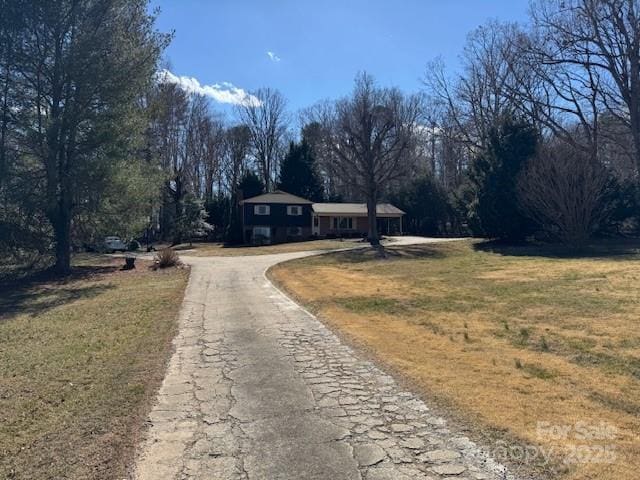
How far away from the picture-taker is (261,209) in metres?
47.7

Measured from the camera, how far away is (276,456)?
12.4ft

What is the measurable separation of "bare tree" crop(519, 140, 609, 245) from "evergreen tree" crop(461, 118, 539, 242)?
2.69 m

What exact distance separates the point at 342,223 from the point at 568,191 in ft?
86.5

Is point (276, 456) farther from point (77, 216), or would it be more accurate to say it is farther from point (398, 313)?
point (77, 216)

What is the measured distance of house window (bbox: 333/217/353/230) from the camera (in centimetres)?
4862

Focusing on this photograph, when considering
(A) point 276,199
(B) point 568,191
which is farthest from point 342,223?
(B) point 568,191

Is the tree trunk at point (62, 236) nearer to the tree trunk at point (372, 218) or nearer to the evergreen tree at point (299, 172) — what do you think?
the tree trunk at point (372, 218)

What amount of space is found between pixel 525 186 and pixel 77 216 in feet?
75.8

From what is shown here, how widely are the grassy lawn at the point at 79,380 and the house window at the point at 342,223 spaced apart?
35.5 meters

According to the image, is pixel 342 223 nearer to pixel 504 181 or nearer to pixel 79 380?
pixel 504 181

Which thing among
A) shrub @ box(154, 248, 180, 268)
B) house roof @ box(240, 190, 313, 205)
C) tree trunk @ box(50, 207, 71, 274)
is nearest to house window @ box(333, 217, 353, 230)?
house roof @ box(240, 190, 313, 205)

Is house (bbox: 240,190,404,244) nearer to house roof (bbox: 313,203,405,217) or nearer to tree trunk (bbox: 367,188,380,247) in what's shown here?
house roof (bbox: 313,203,405,217)

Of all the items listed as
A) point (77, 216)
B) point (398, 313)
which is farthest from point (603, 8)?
point (77, 216)

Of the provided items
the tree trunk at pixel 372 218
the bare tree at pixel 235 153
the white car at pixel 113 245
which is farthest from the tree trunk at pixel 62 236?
the bare tree at pixel 235 153
